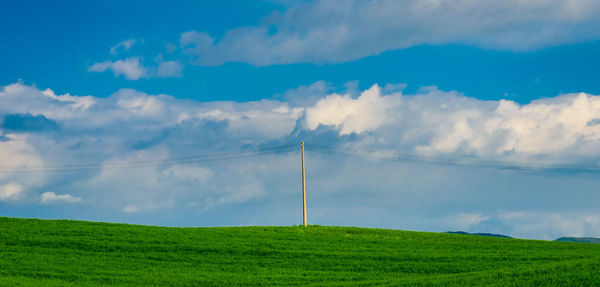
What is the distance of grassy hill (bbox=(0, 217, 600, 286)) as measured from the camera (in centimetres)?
2597

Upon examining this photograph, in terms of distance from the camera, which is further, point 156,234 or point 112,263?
point 156,234

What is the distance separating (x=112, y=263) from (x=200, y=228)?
16.2m

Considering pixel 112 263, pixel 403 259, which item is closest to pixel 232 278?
pixel 112 263

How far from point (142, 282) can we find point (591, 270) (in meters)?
18.9

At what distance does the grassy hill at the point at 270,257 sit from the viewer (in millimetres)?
25969

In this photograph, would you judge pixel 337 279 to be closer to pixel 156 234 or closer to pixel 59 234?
pixel 156 234

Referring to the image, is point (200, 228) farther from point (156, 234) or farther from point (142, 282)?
point (142, 282)

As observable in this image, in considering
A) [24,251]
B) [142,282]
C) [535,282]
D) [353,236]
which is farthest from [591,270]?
[24,251]

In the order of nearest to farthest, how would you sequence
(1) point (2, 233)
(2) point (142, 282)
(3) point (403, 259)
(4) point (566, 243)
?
(2) point (142, 282) → (3) point (403, 259) → (1) point (2, 233) → (4) point (566, 243)

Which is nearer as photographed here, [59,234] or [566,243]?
[59,234]

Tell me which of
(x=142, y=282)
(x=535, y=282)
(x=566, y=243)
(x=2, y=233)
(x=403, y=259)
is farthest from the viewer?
(x=566, y=243)

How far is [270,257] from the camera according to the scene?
35906 mm

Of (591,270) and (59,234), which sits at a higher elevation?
(59,234)

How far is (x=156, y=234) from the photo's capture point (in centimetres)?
4241
